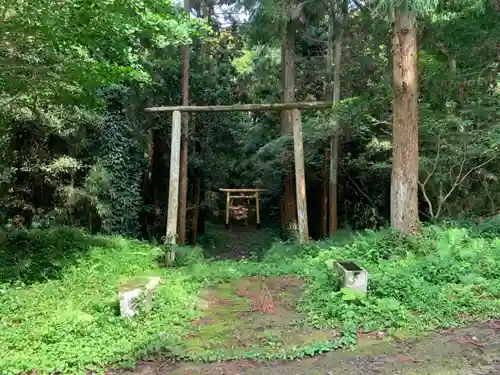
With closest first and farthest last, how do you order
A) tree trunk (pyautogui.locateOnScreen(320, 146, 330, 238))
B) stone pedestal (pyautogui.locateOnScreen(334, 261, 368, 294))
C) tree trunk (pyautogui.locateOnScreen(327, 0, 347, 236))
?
stone pedestal (pyautogui.locateOnScreen(334, 261, 368, 294)) < tree trunk (pyautogui.locateOnScreen(327, 0, 347, 236)) < tree trunk (pyautogui.locateOnScreen(320, 146, 330, 238))

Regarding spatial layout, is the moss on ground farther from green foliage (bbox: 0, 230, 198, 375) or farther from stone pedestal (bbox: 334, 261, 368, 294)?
A: stone pedestal (bbox: 334, 261, 368, 294)

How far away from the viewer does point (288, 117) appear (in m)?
12.5

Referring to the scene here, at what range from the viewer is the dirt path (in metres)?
3.33

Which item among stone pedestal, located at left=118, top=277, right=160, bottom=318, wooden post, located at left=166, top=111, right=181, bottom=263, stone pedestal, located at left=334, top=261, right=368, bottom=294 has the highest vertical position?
wooden post, located at left=166, top=111, right=181, bottom=263

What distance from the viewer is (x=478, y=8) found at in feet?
23.8

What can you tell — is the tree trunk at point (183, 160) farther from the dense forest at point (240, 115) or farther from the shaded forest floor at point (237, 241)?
the shaded forest floor at point (237, 241)

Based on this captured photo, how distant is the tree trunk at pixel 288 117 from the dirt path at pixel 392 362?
821cm

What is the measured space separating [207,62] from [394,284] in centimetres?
1093

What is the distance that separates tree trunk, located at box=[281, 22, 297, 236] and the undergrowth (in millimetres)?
5139

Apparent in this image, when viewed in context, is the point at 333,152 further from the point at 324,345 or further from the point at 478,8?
the point at 324,345

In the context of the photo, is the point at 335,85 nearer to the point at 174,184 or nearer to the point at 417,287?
the point at 174,184

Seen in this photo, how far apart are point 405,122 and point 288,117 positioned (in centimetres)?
628

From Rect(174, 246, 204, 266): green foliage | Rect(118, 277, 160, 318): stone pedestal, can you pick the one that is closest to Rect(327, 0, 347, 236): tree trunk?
Rect(174, 246, 204, 266): green foliage

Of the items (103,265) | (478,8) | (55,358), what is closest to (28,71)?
(103,265)
